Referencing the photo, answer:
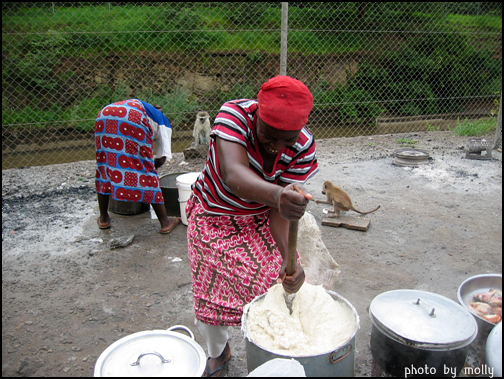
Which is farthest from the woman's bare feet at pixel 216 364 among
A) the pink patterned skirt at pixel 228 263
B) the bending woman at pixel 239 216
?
the pink patterned skirt at pixel 228 263

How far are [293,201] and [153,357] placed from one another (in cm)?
81

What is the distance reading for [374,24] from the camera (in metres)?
12.5

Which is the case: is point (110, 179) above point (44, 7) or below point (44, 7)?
below

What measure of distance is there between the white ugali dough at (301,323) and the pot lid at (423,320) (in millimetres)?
312

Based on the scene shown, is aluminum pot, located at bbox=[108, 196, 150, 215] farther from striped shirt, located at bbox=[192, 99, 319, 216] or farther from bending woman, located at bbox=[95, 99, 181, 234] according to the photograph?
striped shirt, located at bbox=[192, 99, 319, 216]

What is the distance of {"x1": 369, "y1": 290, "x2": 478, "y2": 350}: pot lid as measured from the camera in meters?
1.73

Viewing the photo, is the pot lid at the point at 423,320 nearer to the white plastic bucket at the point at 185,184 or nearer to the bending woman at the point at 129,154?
the white plastic bucket at the point at 185,184

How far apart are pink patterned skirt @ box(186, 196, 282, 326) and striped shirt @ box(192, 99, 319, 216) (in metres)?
0.08

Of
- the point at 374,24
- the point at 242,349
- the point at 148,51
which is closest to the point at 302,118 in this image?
the point at 242,349

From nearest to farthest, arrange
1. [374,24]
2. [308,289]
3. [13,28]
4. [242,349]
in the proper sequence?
[308,289] < [242,349] < [13,28] < [374,24]

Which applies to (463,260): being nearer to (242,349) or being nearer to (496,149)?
(242,349)

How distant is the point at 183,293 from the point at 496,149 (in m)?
6.55

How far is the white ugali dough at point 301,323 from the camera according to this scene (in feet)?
5.01

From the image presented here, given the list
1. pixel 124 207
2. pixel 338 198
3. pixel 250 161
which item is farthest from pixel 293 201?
pixel 124 207
